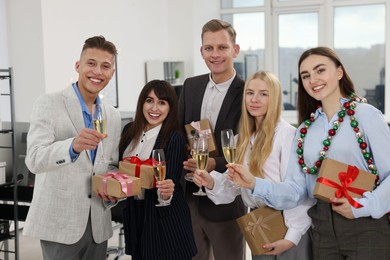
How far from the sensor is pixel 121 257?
14.5 feet

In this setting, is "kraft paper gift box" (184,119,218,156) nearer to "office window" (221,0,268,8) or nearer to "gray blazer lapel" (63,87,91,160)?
"gray blazer lapel" (63,87,91,160)

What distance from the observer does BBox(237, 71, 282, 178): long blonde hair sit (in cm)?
230

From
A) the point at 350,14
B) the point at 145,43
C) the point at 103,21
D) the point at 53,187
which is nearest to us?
the point at 53,187

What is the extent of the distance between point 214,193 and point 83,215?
626 millimetres

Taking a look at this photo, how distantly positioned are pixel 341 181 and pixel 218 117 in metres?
0.94

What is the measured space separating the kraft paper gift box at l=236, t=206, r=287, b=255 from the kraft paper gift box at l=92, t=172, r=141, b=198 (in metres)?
0.49

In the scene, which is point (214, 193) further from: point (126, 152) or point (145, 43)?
point (145, 43)

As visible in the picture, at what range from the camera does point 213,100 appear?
2830mm

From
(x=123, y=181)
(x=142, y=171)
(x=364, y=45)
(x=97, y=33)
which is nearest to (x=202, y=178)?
(x=142, y=171)

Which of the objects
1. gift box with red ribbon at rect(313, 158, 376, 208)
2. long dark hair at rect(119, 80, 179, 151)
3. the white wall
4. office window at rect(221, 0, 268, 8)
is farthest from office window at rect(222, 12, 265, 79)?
gift box with red ribbon at rect(313, 158, 376, 208)

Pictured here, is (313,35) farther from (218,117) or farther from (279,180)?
(279,180)

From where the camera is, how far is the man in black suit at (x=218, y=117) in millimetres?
2715

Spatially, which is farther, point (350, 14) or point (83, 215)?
point (350, 14)

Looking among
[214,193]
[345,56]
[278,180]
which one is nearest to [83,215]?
[214,193]
